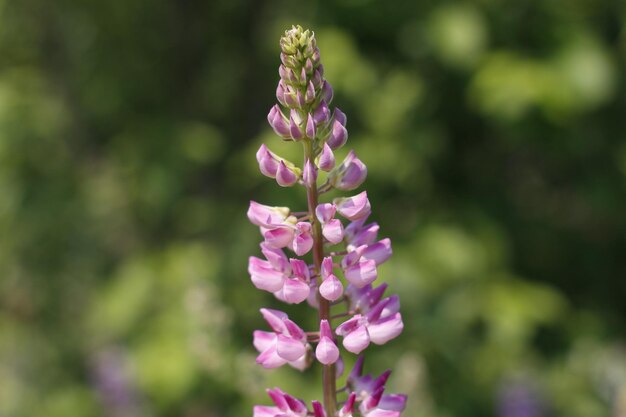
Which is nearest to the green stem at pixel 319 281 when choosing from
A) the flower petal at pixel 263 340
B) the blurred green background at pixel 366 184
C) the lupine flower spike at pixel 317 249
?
the lupine flower spike at pixel 317 249

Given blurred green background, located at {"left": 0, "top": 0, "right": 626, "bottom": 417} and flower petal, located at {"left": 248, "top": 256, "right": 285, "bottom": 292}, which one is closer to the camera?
flower petal, located at {"left": 248, "top": 256, "right": 285, "bottom": 292}

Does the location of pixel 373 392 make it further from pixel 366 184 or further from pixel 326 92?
pixel 366 184

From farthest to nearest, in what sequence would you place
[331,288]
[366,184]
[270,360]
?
[366,184]
[270,360]
[331,288]

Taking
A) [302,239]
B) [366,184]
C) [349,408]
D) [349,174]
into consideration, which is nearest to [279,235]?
[302,239]

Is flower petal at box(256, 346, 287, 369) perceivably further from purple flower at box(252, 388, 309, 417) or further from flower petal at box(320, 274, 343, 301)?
flower petal at box(320, 274, 343, 301)

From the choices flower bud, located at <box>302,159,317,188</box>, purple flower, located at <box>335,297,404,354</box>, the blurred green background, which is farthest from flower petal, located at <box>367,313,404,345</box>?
the blurred green background

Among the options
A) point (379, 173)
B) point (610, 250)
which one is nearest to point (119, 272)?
point (379, 173)

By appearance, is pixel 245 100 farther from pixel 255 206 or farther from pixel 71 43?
pixel 255 206
